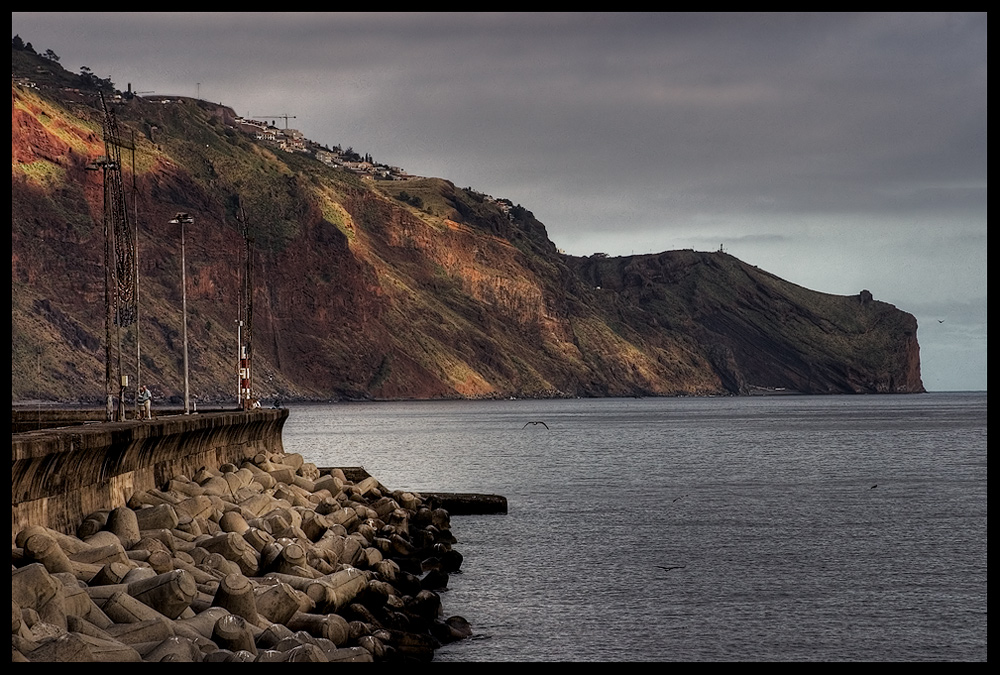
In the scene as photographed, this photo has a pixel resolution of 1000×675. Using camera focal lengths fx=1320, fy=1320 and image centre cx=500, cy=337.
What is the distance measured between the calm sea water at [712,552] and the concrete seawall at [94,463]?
5.43m

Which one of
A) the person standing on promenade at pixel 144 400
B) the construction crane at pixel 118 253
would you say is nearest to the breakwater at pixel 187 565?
the person standing on promenade at pixel 144 400

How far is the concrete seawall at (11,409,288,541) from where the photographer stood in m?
15.5

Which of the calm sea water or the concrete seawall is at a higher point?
the concrete seawall

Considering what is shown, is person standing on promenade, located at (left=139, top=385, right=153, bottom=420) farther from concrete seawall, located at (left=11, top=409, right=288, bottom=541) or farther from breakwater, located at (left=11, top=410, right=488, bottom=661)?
breakwater, located at (left=11, top=410, right=488, bottom=661)

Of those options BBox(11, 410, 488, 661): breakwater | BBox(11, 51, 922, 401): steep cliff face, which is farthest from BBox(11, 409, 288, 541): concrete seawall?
BBox(11, 51, 922, 401): steep cliff face

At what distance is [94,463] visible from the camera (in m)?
18.4

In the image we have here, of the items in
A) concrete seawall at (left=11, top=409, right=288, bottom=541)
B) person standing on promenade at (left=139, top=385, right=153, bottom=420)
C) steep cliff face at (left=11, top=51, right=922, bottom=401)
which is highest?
steep cliff face at (left=11, top=51, right=922, bottom=401)

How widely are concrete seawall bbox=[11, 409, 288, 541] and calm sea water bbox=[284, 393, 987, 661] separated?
214 inches

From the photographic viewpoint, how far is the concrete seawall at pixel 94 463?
50.7 feet

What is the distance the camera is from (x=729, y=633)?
2083cm

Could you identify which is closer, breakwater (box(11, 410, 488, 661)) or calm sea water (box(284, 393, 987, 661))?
breakwater (box(11, 410, 488, 661))

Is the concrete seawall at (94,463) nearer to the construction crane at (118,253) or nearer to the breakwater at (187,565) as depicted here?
the breakwater at (187,565)

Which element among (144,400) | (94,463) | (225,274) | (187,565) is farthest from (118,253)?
(225,274)
